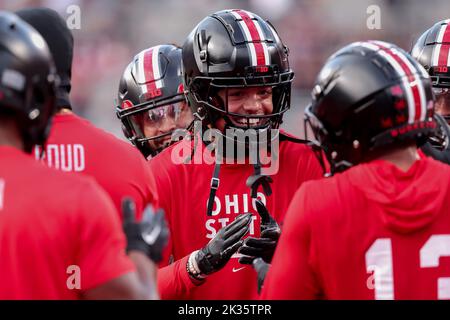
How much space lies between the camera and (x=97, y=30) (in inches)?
430

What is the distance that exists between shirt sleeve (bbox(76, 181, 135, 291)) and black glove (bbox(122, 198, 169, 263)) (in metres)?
0.07

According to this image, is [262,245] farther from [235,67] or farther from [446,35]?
[446,35]

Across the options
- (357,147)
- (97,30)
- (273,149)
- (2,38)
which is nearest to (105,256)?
(2,38)

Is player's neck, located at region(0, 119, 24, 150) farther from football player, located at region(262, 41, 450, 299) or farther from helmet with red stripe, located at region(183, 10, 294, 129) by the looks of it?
helmet with red stripe, located at region(183, 10, 294, 129)

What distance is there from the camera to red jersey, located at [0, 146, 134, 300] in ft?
8.88

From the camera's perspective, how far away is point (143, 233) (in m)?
2.90

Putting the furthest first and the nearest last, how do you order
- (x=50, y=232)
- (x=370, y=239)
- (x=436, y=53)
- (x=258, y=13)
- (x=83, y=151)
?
1. (x=258, y=13)
2. (x=436, y=53)
3. (x=83, y=151)
4. (x=370, y=239)
5. (x=50, y=232)

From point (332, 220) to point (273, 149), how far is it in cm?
157

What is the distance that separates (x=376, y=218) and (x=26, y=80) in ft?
4.10

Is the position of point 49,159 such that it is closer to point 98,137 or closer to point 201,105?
point 98,137

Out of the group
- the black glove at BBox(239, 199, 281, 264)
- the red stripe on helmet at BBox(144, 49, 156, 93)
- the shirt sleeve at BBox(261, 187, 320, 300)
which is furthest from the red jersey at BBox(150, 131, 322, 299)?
the shirt sleeve at BBox(261, 187, 320, 300)

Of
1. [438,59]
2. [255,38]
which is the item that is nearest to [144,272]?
[255,38]
